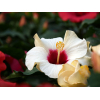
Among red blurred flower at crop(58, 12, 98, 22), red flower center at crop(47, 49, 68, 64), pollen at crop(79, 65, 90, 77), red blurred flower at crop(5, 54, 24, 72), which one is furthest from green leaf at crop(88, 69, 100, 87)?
red blurred flower at crop(58, 12, 98, 22)

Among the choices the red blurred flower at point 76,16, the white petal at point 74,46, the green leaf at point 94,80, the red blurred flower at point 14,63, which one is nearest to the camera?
the green leaf at point 94,80

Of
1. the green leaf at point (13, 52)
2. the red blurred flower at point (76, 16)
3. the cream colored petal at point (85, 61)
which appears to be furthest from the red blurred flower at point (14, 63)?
the red blurred flower at point (76, 16)

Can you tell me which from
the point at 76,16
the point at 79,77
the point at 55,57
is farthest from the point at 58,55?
the point at 76,16

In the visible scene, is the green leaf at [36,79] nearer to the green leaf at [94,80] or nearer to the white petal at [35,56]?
the white petal at [35,56]

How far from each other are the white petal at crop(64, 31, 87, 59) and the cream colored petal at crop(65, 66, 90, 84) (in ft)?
0.26

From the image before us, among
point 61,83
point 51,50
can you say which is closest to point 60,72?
point 61,83

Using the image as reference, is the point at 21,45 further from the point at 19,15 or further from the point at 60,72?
the point at 19,15

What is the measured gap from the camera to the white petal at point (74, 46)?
0.54 meters

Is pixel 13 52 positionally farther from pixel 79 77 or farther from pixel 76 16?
pixel 76 16

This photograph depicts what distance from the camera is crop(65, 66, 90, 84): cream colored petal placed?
463 millimetres

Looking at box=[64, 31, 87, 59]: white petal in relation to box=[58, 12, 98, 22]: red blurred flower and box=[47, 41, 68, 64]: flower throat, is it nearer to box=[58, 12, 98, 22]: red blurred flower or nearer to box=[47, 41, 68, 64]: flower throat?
box=[47, 41, 68, 64]: flower throat

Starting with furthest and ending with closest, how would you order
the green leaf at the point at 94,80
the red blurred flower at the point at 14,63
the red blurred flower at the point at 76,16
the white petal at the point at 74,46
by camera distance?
the red blurred flower at the point at 76,16 < the red blurred flower at the point at 14,63 < the white petal at the point at 74,46 < the green leaf at the point at 94,80

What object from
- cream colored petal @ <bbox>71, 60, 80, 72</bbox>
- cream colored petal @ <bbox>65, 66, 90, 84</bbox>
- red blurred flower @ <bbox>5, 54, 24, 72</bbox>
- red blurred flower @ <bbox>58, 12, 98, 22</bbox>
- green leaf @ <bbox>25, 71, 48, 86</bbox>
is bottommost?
green leaf @ <bbox>25, 71, 48, 86</bbox>

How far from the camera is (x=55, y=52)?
61 centimetres
